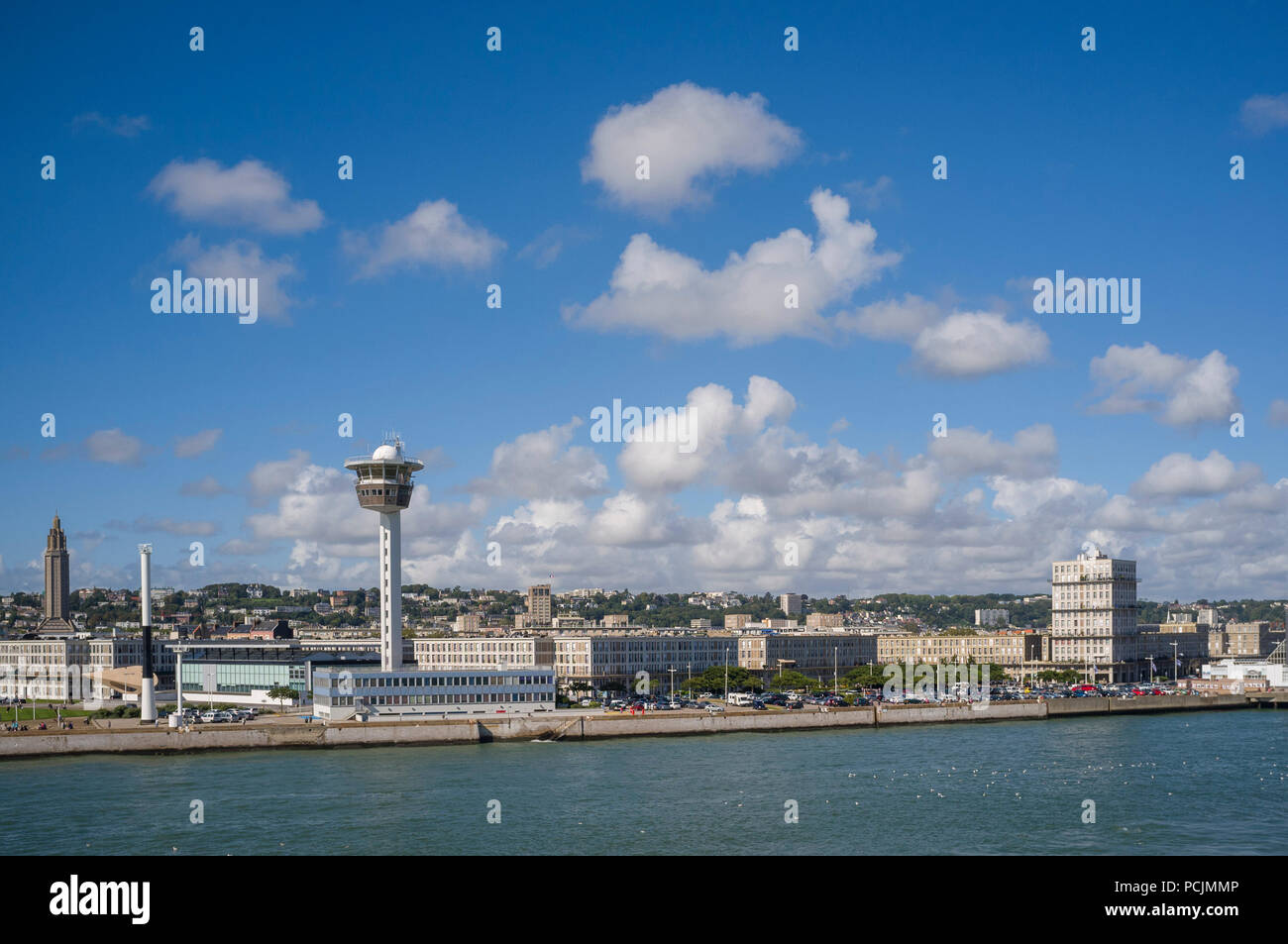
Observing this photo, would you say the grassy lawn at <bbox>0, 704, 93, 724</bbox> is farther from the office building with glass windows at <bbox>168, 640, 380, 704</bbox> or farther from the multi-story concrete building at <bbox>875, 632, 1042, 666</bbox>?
the multi-story concrete building at <bbox>875, 632, 1042, 666</bbox>

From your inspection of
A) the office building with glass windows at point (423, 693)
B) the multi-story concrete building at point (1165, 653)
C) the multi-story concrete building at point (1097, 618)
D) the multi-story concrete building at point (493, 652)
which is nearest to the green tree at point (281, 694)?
the office building with glass windows at point (423, 693)

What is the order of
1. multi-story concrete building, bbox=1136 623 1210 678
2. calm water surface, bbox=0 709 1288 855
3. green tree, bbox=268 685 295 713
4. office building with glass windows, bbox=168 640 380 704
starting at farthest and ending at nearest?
multi-story concrete building, bbox=1136 623 1210 678
office building with glass windows, bbox=168 640 380 704
green tree, bbox=268 685 295 713
calm water surface, bbox=0 709 1288 855

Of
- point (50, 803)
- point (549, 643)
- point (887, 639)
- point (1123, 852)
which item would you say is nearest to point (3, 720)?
point (50, 803)

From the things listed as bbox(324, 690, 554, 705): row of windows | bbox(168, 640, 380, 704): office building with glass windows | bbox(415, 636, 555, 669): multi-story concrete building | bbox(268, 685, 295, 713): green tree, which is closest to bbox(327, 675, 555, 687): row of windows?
bbox(324, 690, 554, 705): row of windows

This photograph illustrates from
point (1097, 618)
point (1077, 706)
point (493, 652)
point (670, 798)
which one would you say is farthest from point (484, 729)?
point (1097, 618)

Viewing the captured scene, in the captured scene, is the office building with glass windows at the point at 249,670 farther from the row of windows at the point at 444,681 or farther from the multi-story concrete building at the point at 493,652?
the row of windows at the point at 444,681
